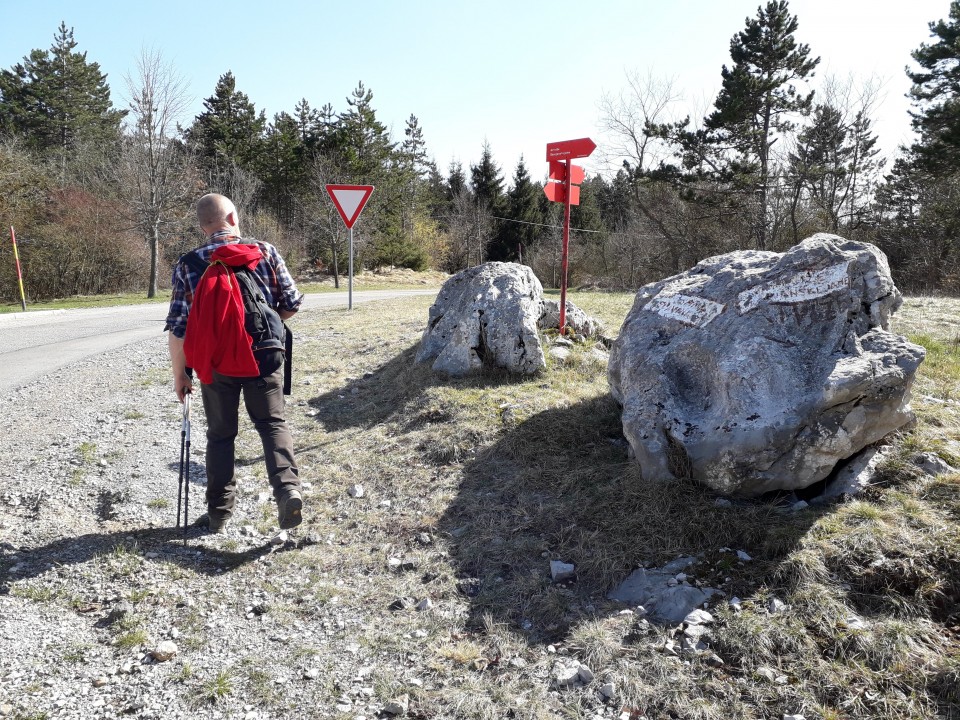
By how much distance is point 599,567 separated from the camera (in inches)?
134

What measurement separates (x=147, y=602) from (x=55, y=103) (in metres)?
43.9

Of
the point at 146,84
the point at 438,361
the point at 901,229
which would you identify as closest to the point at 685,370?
the point at 438,361

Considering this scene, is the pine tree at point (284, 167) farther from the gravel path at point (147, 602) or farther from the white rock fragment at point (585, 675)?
the white rock fragment at point (585, 675)

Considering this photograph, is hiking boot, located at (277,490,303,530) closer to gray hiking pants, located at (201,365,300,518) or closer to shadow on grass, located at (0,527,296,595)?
gray hiking pants, located at (201,365,300,518)

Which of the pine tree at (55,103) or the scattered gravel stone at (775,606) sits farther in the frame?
the pine tree at (55,103)

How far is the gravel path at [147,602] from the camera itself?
243 cm

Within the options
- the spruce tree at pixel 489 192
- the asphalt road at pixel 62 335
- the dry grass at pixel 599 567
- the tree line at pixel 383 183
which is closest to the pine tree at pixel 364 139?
the tree line at pixel 383 183

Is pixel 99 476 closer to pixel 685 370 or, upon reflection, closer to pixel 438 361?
pixel 438 361

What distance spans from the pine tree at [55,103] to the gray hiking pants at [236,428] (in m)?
38.5

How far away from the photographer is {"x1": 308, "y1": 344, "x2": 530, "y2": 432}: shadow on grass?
19.5ft

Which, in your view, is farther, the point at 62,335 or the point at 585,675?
the point at 62,335

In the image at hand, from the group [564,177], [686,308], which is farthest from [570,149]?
[686,308]

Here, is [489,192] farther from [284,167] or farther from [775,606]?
[775,606]

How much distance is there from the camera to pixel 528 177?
43781mm
